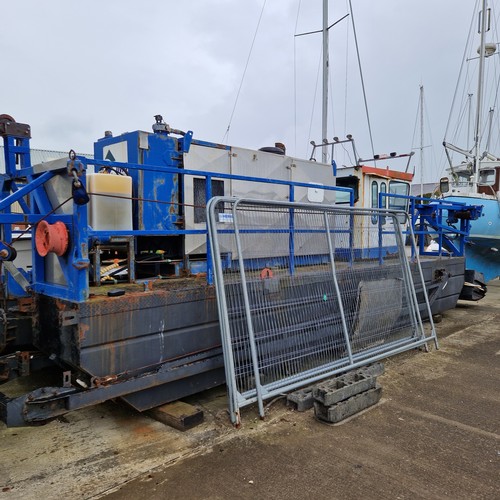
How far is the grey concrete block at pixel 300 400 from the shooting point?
4.26 metres

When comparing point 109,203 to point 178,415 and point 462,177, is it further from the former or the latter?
point 462,177

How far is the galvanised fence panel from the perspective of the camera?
4125 mm

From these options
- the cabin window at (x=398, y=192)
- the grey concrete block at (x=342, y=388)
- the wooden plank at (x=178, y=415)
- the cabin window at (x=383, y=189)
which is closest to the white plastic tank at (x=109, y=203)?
the wooden plank at (x=178, y=415)

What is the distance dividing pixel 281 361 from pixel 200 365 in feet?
2.78

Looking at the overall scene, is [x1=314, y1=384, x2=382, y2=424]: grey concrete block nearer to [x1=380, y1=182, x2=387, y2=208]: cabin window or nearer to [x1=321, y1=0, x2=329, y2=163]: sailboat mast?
[x1=380, y1=182, x2=387, y2=208]: cabin window

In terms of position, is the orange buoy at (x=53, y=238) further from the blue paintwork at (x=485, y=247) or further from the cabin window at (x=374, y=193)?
the blue paintwork at (x=485, y=247)

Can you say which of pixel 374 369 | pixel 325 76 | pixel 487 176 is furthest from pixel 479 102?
pixel 374 369

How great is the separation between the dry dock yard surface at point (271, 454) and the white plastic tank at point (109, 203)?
1.88 meters

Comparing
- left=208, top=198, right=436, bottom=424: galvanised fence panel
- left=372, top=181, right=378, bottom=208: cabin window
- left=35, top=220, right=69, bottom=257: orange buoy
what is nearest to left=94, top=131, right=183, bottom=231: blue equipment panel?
left=208, top=198, right=436, bottom=424: galvanised fence panel

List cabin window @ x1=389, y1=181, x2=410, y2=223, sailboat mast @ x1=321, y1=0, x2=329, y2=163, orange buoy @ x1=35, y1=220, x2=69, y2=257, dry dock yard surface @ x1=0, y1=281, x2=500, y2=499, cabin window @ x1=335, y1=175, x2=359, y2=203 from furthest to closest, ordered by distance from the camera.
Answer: sailboat mast @ x1=321, y1=0, x2=329, y2=163 < cabin window @ x1=389, y1=181, x2=410, y2=223 < cabin window @ x1=335, y1=175, x2=359, y2=203 < orange buoy @ x1=35, y1=220, x2=69, y2=257 < dry dock yard surface @ x1=0, y1=281, x2=500, y2=499

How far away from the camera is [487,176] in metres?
17.7

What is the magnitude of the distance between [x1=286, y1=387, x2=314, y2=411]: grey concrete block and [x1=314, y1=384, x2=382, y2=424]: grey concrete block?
0.18m

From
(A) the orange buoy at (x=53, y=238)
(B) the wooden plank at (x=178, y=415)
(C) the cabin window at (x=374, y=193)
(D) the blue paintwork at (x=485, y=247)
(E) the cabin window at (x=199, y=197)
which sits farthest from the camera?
(D) the blue paintwork at (x=485, y=247)

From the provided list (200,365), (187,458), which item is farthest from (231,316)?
(187,458)
